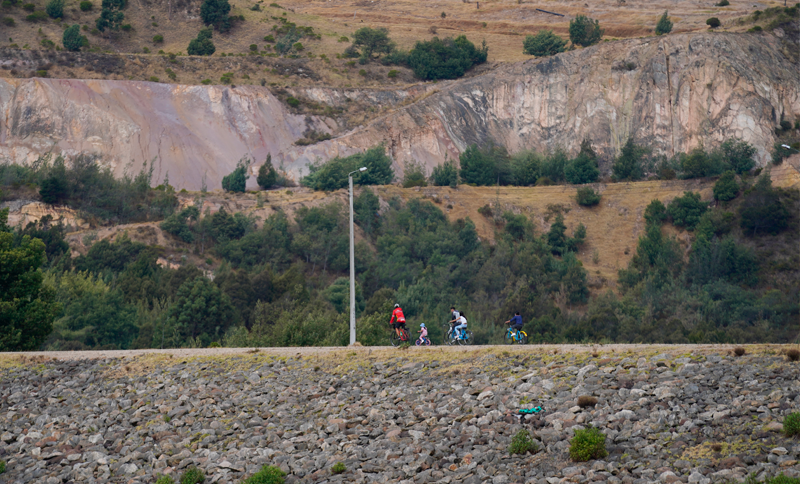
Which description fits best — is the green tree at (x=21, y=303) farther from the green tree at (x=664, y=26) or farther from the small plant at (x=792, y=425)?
the green tree at (x=664, y=26)

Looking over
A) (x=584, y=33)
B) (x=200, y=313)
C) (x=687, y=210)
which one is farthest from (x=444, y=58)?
(x=200, y=313)

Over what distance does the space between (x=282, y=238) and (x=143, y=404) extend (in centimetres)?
4850

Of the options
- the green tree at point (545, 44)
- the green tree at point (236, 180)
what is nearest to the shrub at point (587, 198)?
the green tree at point (545, 44)

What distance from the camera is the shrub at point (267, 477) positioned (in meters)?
16.9

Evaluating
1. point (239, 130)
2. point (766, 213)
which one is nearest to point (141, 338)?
point (239, 130)

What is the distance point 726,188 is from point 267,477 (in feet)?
220

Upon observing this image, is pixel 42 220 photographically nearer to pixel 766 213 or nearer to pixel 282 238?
pixel 282 238

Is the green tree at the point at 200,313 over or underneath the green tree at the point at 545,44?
underneath

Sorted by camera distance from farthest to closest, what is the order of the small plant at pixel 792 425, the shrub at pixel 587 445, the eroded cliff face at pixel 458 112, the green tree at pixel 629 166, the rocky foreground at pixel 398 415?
1. the eroded cliff face at pixel 458 112
2. the green tree at pixel 629 166
3. the shrub at pixel 587 445
4. the rocky foreground at pixel 398 415
5. the small plant at pixel 792 425

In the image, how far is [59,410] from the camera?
72.4 ft

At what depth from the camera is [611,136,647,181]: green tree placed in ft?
275

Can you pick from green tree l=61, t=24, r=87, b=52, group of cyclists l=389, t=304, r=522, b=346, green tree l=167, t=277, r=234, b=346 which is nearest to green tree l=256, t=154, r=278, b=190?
green tree l=61, t=24, r=87, b=52

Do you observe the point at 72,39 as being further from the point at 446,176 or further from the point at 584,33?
the point at 584,33

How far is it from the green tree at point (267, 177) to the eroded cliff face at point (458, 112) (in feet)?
7.37
